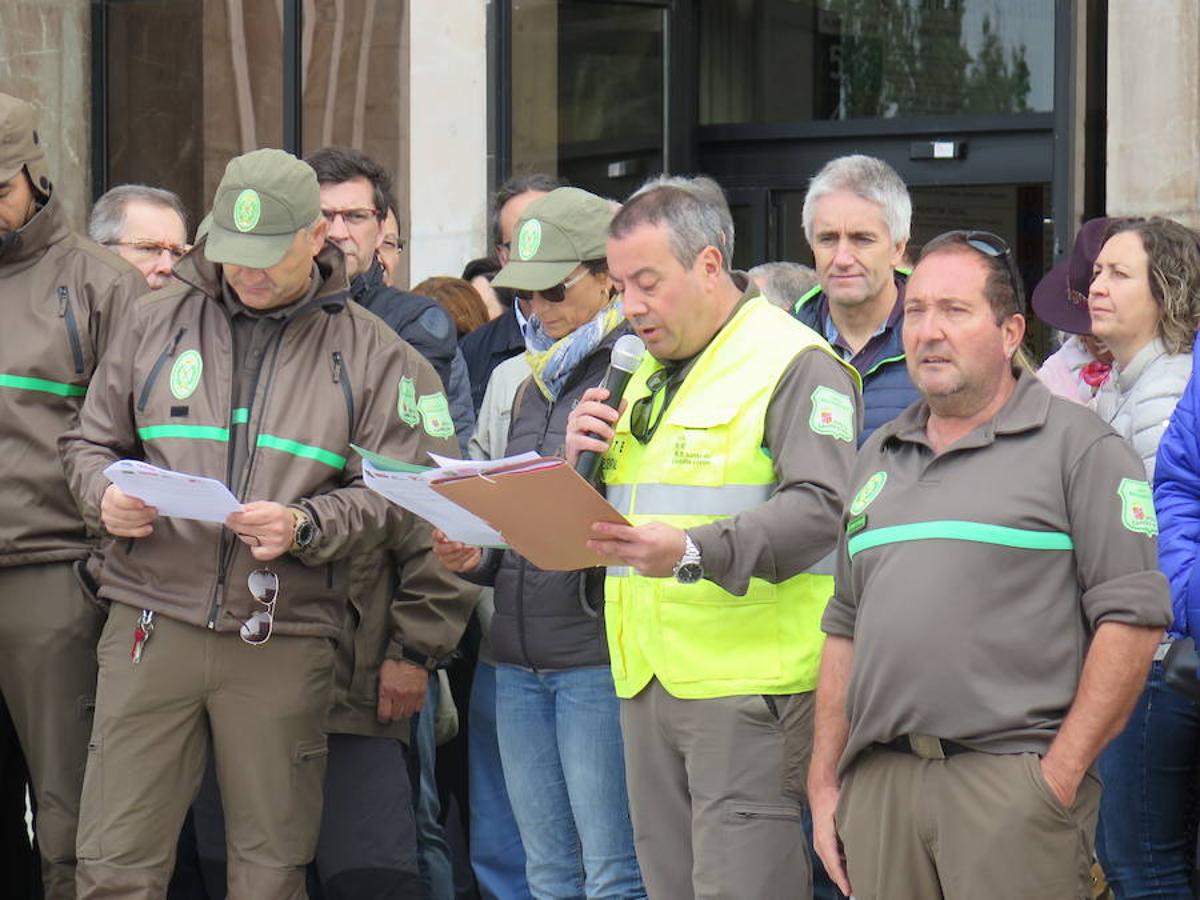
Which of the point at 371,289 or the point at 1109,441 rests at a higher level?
the point at 371,289

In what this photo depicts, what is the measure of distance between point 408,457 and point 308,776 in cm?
82

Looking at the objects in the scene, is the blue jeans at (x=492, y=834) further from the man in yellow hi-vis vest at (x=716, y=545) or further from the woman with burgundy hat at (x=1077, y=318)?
the woman with burgundy hat at (x=1077, y=318)

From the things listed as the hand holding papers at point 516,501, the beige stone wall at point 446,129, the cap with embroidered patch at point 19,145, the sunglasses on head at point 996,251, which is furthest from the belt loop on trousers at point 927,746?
the beige stone wall at point 446,129

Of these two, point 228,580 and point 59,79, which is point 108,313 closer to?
point 228,580

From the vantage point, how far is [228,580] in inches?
182

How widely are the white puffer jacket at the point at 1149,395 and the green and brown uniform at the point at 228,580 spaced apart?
184cm

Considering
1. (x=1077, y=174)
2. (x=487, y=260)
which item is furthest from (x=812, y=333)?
(x=1077, y=174)

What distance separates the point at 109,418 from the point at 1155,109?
4343 millimetres

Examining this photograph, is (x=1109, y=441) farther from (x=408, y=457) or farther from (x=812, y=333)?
(x=408, y=457)

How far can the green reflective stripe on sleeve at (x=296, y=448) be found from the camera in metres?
4.69

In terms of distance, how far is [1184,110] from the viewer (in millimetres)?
7332

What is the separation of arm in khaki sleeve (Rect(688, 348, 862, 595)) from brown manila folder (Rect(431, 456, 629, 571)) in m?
0.24

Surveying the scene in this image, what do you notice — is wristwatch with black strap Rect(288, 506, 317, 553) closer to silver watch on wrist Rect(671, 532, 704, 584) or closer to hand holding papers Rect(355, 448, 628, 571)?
hand holding papers Rect(355, 448, 628, 571)

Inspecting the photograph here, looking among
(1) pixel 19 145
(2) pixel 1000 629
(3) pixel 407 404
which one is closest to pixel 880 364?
(3) pixel 407 404
